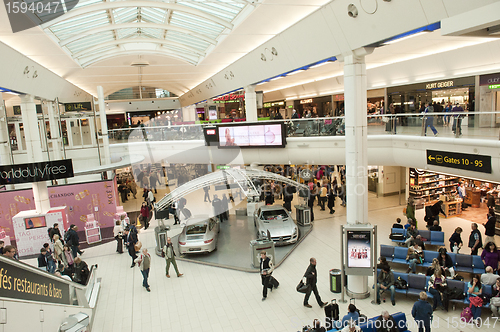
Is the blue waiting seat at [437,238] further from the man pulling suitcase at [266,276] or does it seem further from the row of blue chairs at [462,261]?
the man pulling suitcase at [266,276]

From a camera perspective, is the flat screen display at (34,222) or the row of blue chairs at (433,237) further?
the flat screen display at (34,222)

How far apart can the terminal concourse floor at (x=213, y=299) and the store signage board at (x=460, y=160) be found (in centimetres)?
374

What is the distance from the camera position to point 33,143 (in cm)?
1502

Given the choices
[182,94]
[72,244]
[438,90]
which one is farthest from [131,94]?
[438,90]

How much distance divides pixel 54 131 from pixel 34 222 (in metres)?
6.75

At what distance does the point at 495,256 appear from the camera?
30.3 ft

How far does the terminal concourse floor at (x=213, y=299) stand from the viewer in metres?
8.45

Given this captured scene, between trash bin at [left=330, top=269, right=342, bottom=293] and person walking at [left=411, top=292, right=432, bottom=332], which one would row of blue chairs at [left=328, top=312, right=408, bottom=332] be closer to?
person walking at [left=411, top=292, right=432, bottom=332]

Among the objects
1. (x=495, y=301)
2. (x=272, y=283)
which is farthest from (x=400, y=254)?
(x=272, y=283)

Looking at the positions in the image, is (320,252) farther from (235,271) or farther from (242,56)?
(242,56)

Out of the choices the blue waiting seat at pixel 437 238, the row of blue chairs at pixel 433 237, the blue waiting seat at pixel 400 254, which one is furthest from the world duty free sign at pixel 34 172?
the blue waiting seat at pixel 437 238

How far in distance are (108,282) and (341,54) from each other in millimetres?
10353

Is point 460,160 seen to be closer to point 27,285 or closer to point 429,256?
point 429,256

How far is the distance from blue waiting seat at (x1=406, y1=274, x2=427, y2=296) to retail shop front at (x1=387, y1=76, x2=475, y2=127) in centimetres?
560
